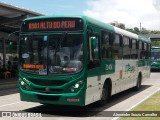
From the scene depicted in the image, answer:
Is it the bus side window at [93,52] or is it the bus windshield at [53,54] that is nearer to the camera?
the bus windshield at [53,54]

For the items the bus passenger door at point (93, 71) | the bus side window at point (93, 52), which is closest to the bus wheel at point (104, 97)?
the bus passenger door at point (93, 71)

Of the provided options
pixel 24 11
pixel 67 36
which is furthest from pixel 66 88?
pixel 24 11

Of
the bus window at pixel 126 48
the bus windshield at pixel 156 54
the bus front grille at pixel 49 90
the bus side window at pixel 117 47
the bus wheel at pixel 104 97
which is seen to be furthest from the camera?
the bus windshield at pixel 156 54

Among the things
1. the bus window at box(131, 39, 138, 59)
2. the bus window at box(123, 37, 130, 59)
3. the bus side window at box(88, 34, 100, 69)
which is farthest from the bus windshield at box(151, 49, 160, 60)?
the bus side window at box(88, 34, 100, 69)

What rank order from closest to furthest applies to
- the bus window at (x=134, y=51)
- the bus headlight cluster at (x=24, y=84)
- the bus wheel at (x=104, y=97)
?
the bus headlight cluster at (x=24, y=84), the bus wheel at (x=104, y=97), the bus window at (x=134, y=51)

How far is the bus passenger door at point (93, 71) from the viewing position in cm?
1109

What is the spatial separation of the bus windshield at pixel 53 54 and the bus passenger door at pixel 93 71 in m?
0.39

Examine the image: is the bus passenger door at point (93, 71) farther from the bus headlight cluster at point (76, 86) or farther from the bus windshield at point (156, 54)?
the bus windshield at point (156, 54)

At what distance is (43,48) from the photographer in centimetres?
1121

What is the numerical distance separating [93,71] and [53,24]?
6.49 feet

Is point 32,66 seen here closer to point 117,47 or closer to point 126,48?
point 117,47

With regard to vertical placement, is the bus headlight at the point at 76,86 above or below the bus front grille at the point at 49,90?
above

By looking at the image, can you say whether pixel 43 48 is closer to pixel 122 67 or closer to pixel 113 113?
pixel 113 113

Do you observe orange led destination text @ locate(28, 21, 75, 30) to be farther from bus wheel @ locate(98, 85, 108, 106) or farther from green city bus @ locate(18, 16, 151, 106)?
bus wheel @ locate(98, 85, 108, 106)
